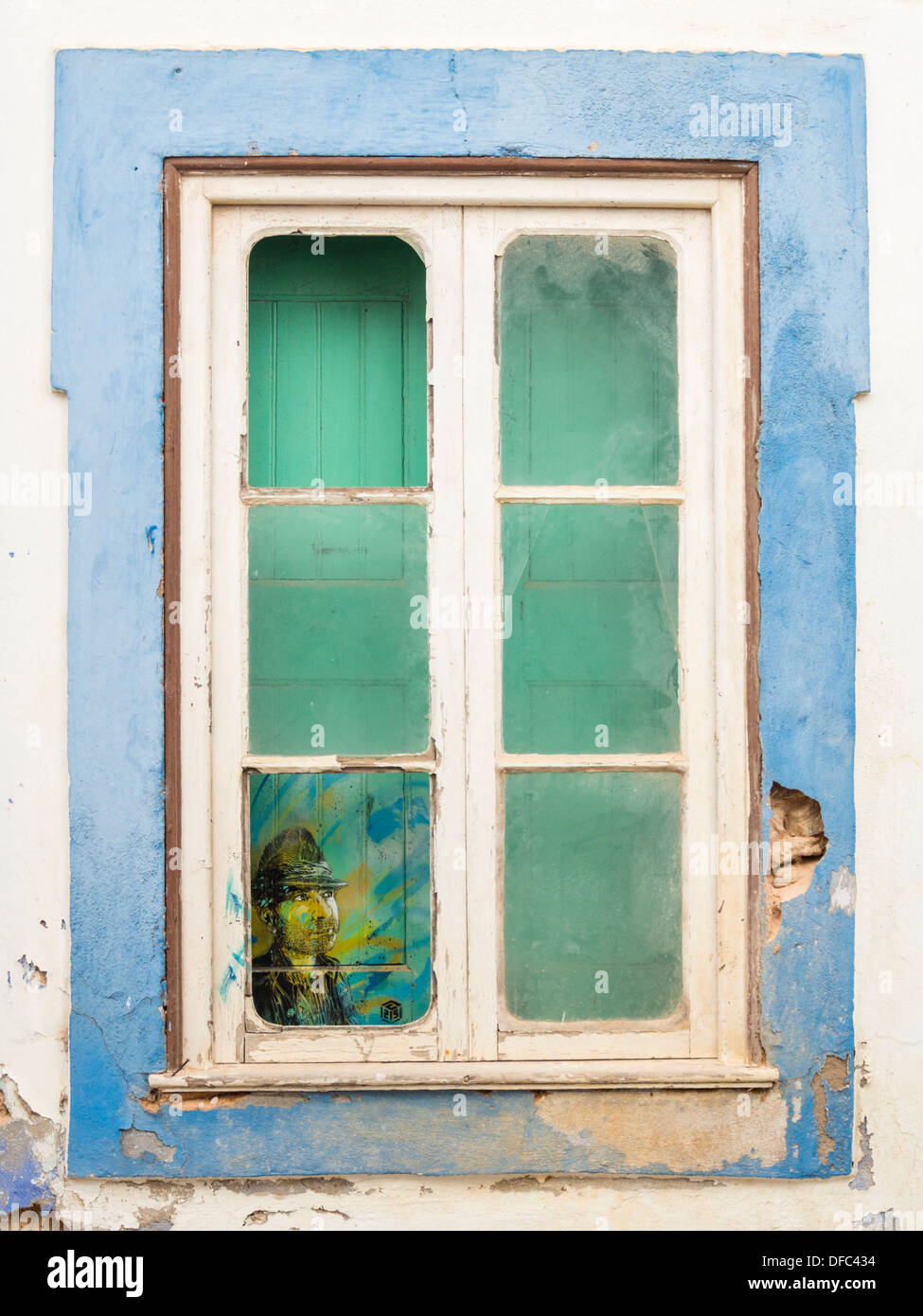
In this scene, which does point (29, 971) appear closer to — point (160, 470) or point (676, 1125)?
point (160, 470)

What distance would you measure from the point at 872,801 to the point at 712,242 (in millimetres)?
1230

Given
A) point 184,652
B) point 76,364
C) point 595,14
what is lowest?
point 184,652

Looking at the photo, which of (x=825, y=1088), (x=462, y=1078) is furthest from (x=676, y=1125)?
(x=462, y=1078)

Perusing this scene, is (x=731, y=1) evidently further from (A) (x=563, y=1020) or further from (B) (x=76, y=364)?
(A) (x=563, y=1020)

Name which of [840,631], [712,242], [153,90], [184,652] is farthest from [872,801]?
[153,90]

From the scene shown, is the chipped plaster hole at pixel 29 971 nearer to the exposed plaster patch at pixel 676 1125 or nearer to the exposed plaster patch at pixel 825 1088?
the exposed plaster patch at pixel 676 1125

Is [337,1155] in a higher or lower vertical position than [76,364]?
lower

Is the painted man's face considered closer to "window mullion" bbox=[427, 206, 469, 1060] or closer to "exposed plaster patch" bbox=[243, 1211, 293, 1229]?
"window mullion" bbox=[427, 206, 469, 1060]

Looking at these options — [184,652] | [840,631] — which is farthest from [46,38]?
[840,631]

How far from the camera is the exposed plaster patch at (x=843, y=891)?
2129 mm

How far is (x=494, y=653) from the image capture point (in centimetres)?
219

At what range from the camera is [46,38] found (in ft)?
7.05

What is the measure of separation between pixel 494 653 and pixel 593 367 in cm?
67

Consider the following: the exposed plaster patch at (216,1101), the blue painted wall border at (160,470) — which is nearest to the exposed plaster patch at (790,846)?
the blue painted wall border at (160,470)
